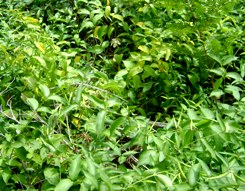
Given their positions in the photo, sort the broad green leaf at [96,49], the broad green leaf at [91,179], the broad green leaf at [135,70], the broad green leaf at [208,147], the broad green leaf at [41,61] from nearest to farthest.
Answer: the broad green leaf at [91,179]
the broad green leaf at [208,147]
the broad green leaf at [41,61]
the broad green leaf at [135,70]
the broad green leaf at [96,49]

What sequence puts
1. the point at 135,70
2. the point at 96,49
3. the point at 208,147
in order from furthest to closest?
the point at 96,49 < the point at 135,70 < the point at 208,147

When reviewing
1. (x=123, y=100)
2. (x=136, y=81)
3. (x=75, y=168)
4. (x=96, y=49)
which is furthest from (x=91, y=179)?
(x=96, y=49)

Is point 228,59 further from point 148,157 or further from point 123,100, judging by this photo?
point 148,157

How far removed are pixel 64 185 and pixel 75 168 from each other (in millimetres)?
66

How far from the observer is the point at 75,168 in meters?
1.29

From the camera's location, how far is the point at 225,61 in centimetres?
189

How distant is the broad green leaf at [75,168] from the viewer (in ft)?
4.20

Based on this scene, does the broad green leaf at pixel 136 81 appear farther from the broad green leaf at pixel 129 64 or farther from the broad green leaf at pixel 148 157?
Result: the broad green leaf at pixel 148 157

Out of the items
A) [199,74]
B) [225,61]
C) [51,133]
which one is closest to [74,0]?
[199,74]

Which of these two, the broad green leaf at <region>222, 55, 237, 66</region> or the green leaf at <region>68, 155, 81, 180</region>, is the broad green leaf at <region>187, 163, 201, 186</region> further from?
the broad green leaf at <region>222, 55, 237, 66</region>

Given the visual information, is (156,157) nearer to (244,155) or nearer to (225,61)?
(244,155)

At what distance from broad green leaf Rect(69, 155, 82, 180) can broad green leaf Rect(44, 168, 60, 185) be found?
13 centimetres

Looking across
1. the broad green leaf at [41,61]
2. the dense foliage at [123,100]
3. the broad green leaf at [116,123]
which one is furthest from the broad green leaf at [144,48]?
the broad green leaf at [116,123]

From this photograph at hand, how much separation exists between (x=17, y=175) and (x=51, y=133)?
205mm
